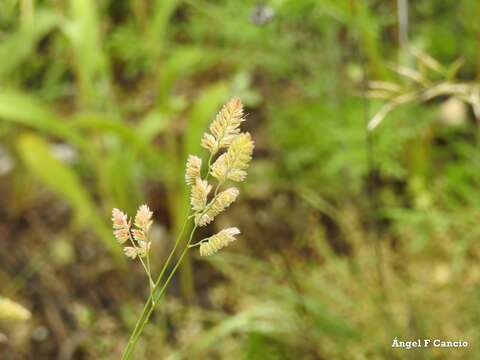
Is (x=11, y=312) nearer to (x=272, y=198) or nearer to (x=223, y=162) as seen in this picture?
(x=223, y=162)

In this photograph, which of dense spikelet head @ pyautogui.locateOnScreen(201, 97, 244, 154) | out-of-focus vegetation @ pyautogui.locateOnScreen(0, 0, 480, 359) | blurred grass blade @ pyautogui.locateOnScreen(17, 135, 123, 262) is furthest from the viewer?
blurred grass blade @ pyautogui.locateOnScreen(17, 135, 123, 262)

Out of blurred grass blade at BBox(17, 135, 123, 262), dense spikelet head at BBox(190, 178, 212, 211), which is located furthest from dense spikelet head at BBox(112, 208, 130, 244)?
blurred grass blade at BBox(17, 135, 123, 262)

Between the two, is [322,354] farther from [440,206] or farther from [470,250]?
[440,206]

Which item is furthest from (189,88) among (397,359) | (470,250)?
(397,359)

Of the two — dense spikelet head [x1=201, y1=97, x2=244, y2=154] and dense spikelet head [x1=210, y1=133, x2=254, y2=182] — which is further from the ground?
dense spikelet head [x1=201, y1=97, x2=244, y2=154]

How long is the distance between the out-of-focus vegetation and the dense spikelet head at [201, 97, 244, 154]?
0.74 m

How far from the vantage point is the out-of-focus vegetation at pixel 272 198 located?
138cm

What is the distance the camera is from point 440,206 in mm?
1762

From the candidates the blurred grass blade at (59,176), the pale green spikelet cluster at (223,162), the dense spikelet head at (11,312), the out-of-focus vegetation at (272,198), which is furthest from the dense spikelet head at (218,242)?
the blurred grass blade at (59,176)

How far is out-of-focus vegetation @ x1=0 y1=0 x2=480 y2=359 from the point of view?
4.51 ft

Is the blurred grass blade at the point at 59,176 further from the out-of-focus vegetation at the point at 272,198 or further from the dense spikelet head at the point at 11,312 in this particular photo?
the dense spikelet head at the point at 11,312

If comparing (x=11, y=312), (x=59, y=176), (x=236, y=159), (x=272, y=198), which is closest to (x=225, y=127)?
(x=236, y=159)

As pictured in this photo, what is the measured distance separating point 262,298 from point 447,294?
1.44ft

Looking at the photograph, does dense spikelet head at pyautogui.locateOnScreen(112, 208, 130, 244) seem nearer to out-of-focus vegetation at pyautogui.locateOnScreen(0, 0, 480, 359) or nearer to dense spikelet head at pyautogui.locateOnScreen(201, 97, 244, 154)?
dense spikelet head at pyautogui.locateOnScreen(201, 97, 244, 154)
